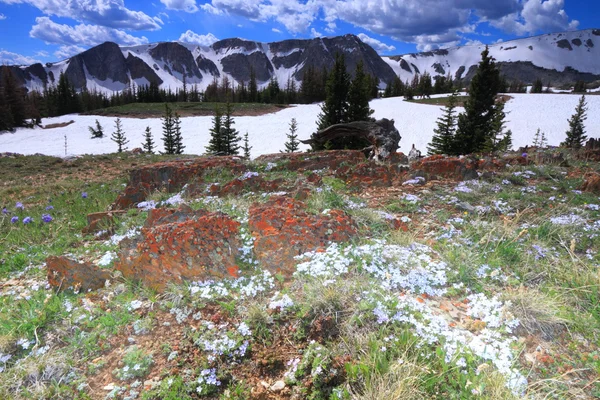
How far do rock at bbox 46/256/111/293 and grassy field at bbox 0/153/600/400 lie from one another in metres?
0.13

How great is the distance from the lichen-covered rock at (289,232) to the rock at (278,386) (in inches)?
49.6

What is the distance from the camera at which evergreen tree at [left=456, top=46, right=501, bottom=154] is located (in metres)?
26.5

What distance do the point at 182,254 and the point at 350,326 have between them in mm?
2090

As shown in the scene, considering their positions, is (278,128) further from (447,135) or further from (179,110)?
(447,135)

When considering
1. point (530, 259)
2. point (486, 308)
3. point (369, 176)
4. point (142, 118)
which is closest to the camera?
point (486, 308)

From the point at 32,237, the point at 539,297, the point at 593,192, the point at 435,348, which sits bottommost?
the point at 32,237

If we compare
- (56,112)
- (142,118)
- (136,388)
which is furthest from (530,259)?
(56,112)

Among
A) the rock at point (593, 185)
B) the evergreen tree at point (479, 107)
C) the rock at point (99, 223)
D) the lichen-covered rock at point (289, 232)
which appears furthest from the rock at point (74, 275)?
the evergreen tree at point (479, 107)

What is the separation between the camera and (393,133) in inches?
444

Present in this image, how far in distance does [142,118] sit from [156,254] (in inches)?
2544

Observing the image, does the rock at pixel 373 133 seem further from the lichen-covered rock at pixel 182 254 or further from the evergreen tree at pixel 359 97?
the evergreen tree at pixel 359 97

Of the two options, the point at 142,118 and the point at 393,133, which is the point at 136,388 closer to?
A: the point at 393,133

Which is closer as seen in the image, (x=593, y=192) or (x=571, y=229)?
(x=571, y=229)

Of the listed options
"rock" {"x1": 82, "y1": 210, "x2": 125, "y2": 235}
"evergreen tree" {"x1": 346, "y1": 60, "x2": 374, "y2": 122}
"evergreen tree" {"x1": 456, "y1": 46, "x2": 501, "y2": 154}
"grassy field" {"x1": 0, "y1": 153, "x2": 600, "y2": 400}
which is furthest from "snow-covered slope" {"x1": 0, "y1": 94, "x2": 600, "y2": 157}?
"grassy field" {"x1": 0, "y1": 153, "x2": 600, "y2": 400}
